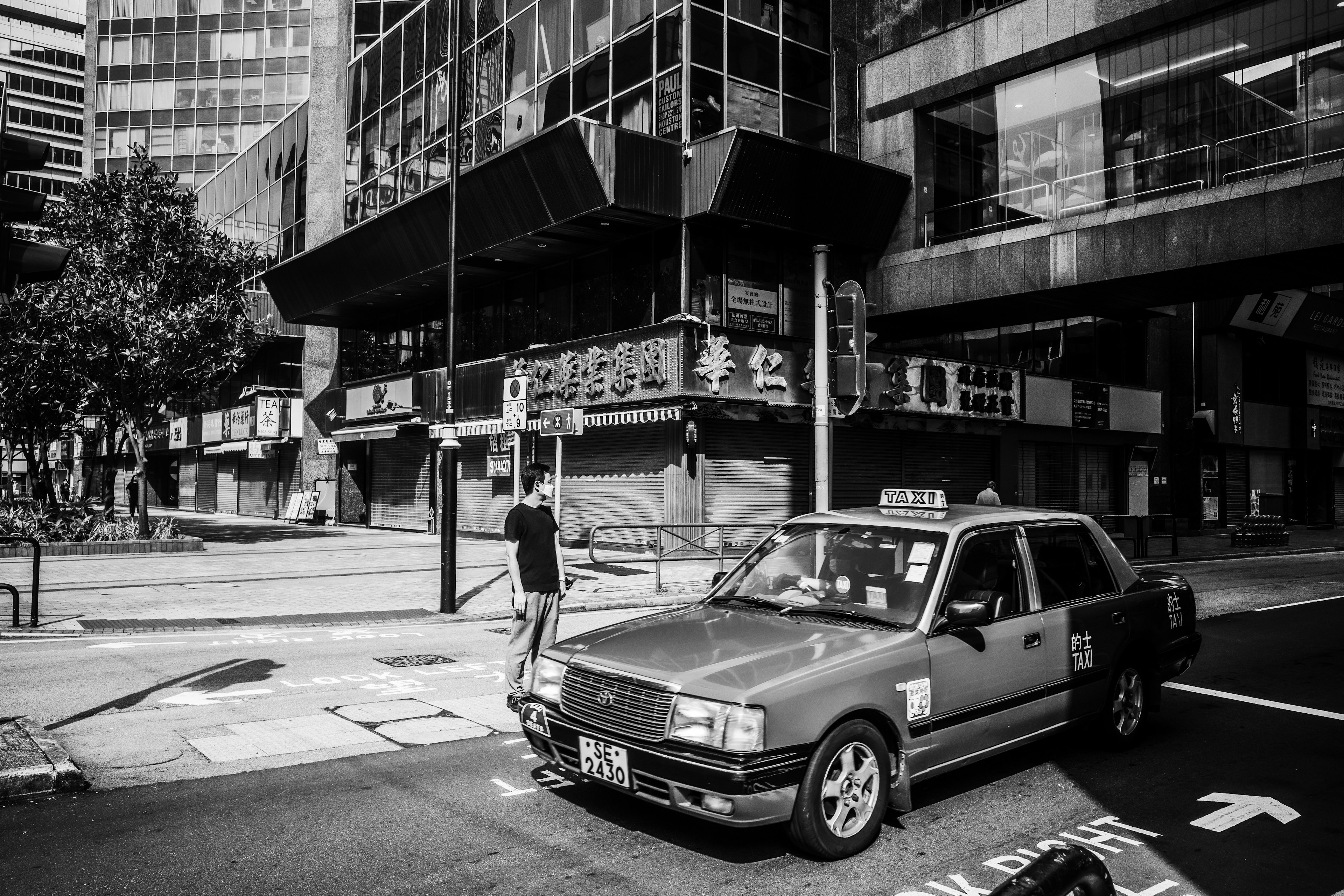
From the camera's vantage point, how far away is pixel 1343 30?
1853 centimetres

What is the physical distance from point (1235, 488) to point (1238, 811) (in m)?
36.1

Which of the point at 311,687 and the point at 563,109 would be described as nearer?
the point at 311,687

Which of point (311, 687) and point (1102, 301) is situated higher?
point (1102, 301)

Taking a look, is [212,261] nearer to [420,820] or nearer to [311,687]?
[311,687]

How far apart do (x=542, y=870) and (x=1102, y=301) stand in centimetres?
2249

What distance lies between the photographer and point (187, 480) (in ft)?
186

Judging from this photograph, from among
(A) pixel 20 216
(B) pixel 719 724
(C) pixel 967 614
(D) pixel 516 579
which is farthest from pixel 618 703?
(A) pixel 20 216

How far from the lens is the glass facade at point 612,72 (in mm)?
22953

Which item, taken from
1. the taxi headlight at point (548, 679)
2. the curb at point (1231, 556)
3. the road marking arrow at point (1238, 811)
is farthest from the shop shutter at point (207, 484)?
the road marking arrow at point (1238, 811)

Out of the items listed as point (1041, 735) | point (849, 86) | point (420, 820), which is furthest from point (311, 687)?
point (849, 86)

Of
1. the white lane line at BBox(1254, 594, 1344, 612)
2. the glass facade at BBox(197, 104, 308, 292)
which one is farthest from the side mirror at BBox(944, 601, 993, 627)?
the glass facade at BBox(197, 104, 308, 292)

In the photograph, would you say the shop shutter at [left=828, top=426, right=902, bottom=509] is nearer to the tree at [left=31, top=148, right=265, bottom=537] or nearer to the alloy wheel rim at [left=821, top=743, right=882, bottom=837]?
the tree at [left=31, top=148, right=265, bottom=537]

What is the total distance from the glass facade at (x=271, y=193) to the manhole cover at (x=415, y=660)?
32426mm

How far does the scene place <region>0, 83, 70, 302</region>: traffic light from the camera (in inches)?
243
